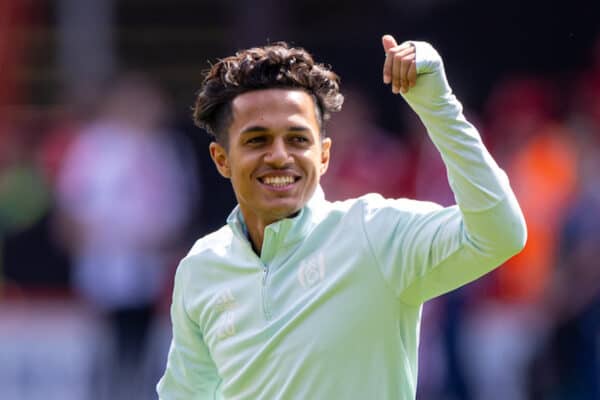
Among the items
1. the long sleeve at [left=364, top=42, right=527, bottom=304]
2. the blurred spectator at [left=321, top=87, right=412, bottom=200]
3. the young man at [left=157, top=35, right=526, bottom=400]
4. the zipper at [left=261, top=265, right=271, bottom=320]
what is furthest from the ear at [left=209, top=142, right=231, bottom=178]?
the blurred spectator at [left=321, top=87, right=412, bottom=200]

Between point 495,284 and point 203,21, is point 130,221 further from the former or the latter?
point 203,21

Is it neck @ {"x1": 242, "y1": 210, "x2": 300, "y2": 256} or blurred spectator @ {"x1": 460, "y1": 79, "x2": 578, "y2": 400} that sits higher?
neck @ {"x1": 242, "y1": 210, "x2": 300, "y2": 256}

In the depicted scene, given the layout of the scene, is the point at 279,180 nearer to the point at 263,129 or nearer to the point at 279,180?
the point at 279,180

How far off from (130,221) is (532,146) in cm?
247

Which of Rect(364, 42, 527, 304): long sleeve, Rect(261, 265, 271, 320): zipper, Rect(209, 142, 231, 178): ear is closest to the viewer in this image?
Rect(364, 42, 527, 304): long sleeve

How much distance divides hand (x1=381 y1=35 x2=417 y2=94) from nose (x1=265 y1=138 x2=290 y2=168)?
475 mm

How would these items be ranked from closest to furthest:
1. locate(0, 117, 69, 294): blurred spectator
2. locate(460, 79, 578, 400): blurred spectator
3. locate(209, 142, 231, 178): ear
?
locate(209, 142, 231, 178): ear → locate(460, 79, 578, 400): blurred spectator → locate(0, 117, 69, 294): blurred spectator

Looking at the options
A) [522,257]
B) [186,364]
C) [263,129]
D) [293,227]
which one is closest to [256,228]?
[293,227]

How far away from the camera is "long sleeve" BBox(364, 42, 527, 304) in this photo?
12.3ft

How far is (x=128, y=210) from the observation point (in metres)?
9.66

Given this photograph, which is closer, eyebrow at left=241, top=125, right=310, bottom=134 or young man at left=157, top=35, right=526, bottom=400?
young man at left=157, top=35, right=526, bottom=400

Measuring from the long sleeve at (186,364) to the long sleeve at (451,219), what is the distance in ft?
2.45

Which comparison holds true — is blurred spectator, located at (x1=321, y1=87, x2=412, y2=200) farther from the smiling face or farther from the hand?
the hand

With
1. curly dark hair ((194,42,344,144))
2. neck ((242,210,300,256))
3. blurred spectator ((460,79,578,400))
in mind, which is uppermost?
curly dark hair ((194,42,344,144))
